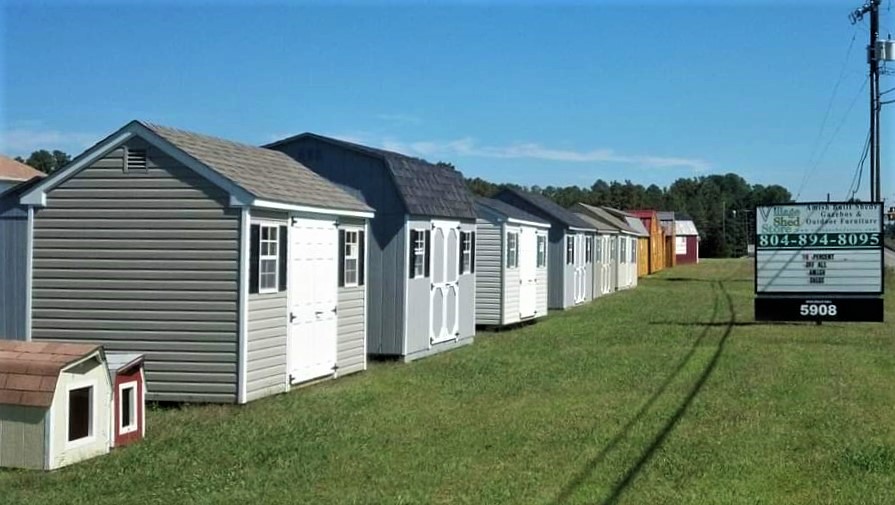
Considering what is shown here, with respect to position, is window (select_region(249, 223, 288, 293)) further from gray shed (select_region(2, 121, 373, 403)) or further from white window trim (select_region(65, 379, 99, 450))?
white window trim (select_region(65, 379, 99, 450))

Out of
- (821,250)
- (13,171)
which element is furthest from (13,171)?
(821,250)

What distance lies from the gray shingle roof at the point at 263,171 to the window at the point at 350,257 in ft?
1.43

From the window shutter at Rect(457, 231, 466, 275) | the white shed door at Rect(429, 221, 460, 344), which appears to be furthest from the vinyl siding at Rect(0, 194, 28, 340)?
the window shutter at Rect(457, 231, 466, 275)

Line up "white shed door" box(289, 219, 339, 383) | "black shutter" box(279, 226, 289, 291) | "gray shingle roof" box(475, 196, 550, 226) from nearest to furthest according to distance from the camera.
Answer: "black shutter" box(279, 226, 289, 291)
"white shed door" box(289, 219, 339, 383)
"gray shingle roof" box(475, 196, 550, 226)

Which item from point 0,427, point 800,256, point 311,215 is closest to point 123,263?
point 311,215

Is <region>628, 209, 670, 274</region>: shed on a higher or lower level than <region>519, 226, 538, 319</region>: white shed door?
higher

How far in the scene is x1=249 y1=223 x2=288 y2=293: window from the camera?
1342 centimetres

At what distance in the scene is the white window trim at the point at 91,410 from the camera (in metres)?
9.70

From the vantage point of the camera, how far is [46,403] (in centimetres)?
933

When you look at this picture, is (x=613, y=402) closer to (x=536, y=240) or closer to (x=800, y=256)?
(x=800, y=256)

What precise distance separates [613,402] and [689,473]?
438 cm

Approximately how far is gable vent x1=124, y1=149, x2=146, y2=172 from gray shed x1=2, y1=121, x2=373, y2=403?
1 cm

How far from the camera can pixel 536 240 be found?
99.2 feet

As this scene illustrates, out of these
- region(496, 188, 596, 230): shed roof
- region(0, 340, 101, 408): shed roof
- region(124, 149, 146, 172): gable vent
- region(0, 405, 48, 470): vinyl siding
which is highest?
region(496, 188, 596, 230): shed roof
